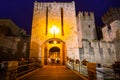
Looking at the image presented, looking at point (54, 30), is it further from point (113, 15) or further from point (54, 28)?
point (113, 15)

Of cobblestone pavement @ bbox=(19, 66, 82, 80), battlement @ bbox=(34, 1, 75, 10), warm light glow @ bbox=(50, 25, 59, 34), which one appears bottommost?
cobblestone pavement @ bbox=(19, 66, 82, 80)

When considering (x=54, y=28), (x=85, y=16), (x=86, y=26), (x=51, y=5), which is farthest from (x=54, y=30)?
(x=85, y=16)

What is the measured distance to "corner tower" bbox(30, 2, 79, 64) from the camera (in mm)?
14320

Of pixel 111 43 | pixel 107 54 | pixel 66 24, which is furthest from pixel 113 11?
pixel 66 24

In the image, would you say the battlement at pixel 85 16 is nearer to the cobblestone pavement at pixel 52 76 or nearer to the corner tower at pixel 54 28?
the corner tower at pixel 54 28

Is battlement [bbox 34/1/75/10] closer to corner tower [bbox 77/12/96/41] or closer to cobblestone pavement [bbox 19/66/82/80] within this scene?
cobblestone pavement [bbox 19/66/82/80]

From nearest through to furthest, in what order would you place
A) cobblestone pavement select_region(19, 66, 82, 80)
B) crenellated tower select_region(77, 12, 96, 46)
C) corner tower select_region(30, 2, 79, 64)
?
cobblestone pavement select_region(19, 66, 82, 80)
corner tower select_region(30, 2, 79, 64)
crenellated tower select_region(77, 12, 96, 46)

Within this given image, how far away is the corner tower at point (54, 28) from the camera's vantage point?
14.3 m

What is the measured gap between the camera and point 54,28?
1455 cm

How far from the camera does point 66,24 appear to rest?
14.9m

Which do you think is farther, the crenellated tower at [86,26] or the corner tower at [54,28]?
the crenellated tower at [86,26]

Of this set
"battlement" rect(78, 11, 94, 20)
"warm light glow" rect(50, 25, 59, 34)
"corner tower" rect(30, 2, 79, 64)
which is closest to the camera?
"corner tower" rect(30, 2, 79, 64)

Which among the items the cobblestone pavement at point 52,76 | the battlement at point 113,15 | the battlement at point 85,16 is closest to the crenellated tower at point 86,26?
the battlement at point 85,16

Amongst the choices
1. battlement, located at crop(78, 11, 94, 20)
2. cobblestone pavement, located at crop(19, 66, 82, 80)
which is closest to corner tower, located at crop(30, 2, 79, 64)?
cobblestone pavement, located at crop(19, 66, 82, 80)
